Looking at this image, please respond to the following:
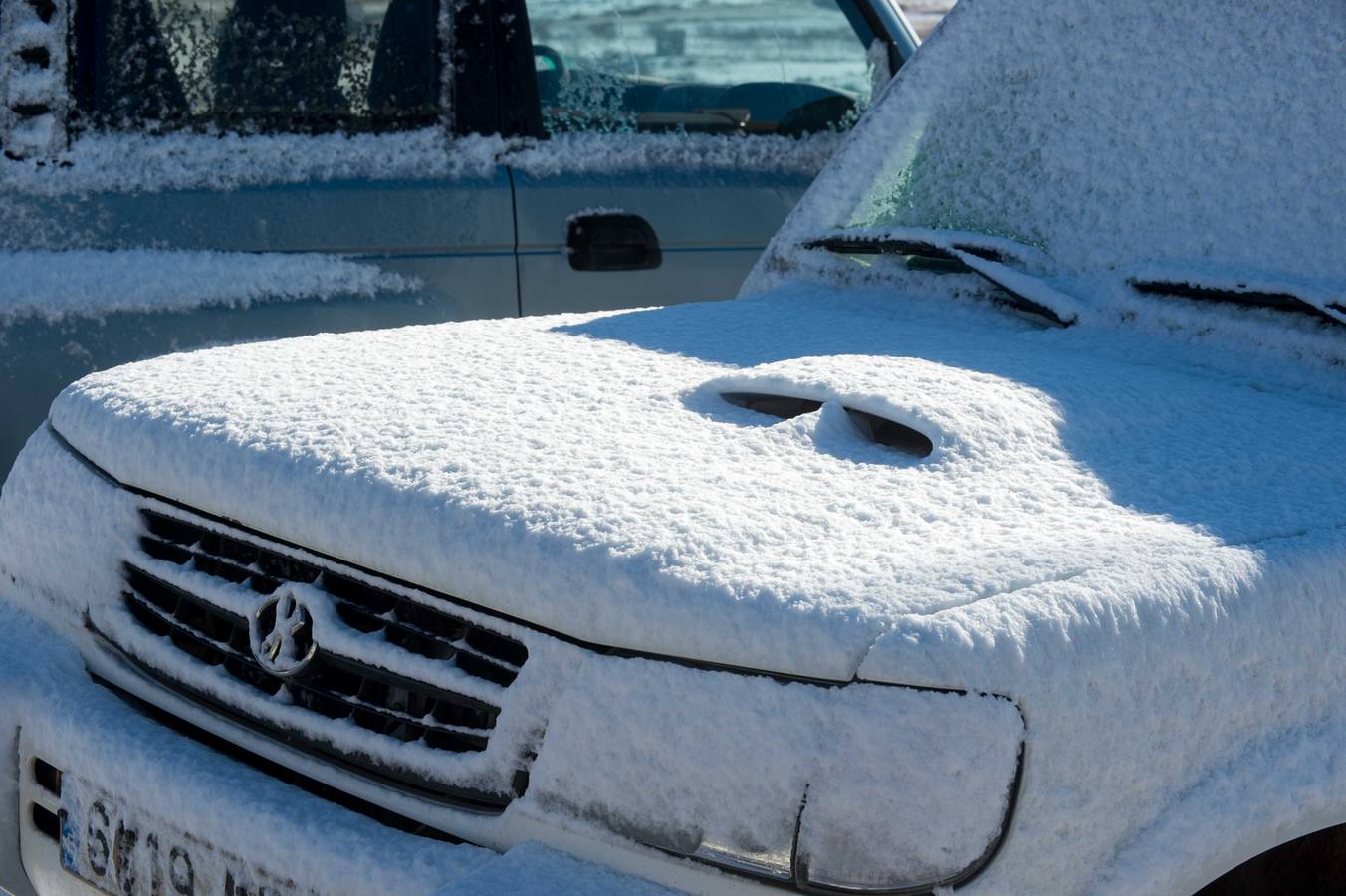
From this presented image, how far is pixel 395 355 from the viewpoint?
242 cm

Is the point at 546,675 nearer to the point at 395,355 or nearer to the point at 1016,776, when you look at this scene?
the point at 1016,776

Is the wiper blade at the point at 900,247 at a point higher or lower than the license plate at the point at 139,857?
higher

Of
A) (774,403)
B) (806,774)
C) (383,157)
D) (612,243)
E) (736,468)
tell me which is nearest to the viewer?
(806,774)

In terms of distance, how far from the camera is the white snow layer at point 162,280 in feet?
11.9

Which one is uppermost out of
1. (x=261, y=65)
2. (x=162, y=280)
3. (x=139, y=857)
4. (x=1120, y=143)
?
(x=1120, y=143)

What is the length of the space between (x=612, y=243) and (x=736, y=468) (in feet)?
7.80

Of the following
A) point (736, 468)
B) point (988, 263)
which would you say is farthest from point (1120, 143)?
point (736, 468)

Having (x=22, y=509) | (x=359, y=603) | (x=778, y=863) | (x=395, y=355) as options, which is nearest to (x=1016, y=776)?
(x=778, y=863)

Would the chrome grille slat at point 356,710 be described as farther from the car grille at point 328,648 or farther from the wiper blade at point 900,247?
the wiper blade at point 900,247

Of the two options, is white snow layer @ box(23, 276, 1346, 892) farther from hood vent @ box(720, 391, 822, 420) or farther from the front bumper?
the front bumper

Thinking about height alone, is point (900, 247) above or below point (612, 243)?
above

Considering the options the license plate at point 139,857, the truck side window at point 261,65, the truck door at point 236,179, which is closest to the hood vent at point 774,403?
the license plate at point 139,857

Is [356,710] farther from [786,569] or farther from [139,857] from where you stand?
[786,569]

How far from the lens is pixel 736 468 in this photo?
1866 millimetres
